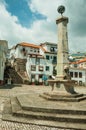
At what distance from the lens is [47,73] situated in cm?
4941

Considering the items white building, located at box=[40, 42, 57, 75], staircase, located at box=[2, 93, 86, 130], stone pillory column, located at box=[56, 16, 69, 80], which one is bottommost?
staircase, located at box=[2, 93, 86, 130]

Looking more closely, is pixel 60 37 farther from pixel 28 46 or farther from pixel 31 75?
pixel 28 46

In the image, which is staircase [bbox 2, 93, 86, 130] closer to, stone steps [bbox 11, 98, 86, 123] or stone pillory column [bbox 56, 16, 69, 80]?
stone steps [bbox 11, 98, 86, 123]

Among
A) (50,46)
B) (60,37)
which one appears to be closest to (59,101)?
(60,37)

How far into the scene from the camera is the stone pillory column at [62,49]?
10938 mm

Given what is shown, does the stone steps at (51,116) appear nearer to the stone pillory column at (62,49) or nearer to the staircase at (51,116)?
the staircase at (51,116)

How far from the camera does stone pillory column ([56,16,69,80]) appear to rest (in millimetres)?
10938

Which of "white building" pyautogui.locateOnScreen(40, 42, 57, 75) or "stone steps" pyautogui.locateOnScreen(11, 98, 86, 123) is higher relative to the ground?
"white building" pyautogui.locateOnScreen(40, 42, 57, 75)

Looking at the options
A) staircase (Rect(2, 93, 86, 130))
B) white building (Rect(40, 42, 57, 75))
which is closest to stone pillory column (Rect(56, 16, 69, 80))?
staircase (Rect(2, 93, 86, 130))

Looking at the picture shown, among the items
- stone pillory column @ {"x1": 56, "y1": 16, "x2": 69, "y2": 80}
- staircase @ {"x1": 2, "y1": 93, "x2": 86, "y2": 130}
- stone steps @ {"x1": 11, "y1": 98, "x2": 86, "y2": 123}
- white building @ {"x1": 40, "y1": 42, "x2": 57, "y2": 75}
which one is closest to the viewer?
staircase @ {"x1": 2, "y1": 93, "x2": 86, "y2": 130}

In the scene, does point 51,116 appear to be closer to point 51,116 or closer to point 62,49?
point 51,116

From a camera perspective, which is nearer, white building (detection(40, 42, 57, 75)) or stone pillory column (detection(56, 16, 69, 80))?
stone pillory column (detection(56, 16, 69, 80))

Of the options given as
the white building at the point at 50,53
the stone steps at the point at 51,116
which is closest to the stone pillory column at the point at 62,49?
the stone steps at the point at 51,116

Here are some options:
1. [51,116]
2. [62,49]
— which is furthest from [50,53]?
[51,116]
